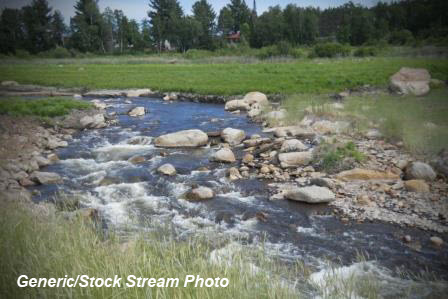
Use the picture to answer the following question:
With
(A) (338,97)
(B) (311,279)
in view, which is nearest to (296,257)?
(B) (311,279)

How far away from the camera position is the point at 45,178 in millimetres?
10312

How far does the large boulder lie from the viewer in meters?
16.8

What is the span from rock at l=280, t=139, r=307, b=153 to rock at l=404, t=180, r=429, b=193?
385 centimetres

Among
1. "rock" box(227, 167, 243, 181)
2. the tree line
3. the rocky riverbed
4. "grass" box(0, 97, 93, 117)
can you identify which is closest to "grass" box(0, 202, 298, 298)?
the rocky riverbed

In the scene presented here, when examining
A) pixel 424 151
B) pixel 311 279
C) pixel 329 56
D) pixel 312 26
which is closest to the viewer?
pixel 311 279

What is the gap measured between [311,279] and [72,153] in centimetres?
1088

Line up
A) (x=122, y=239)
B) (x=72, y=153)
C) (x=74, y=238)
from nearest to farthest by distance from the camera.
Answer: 1. (x=74, y=238)
2. (x=122, y=239)
3. (x=72, y=153)

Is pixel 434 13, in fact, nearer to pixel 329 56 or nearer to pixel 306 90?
pixel 306 90

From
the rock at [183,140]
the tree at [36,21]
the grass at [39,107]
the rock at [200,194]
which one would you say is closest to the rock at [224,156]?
the rock at [183,140]

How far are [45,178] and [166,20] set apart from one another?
2659cm

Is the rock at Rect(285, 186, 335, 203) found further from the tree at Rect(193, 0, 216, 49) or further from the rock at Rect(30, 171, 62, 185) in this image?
the tree at Rect(193, 0, 216, 49)

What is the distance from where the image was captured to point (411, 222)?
7277 mm

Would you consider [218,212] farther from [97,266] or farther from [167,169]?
[97,266]

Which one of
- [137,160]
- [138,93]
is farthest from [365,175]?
[138,93]
